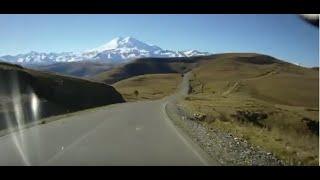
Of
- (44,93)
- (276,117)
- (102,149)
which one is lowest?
(276,117)

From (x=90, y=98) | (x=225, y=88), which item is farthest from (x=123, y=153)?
(x=225, y=88)

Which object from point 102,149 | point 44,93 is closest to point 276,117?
point 102,149

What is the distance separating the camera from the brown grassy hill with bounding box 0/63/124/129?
48.0 m

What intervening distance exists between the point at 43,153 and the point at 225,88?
98761 mm

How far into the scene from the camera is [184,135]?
22.0 m

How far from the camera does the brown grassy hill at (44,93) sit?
48.0 m

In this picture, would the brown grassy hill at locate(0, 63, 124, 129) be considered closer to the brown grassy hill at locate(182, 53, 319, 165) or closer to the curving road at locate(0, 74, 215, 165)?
the brown grassy hill at locate(182, 53, 319, 165)

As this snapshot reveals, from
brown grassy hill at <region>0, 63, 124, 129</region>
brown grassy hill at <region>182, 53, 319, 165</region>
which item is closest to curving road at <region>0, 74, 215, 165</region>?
brown grassy hill at <region>182, 53, 319, 165</region>

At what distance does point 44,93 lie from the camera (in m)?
64.6

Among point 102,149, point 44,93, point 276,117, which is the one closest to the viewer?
Answer: point 102,149

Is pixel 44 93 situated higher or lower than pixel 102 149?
lower

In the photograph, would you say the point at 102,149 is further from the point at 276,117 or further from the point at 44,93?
the point at 44,93

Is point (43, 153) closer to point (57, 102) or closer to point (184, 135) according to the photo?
point (184, 135)

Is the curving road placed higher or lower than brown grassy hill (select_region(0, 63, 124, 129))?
higher
